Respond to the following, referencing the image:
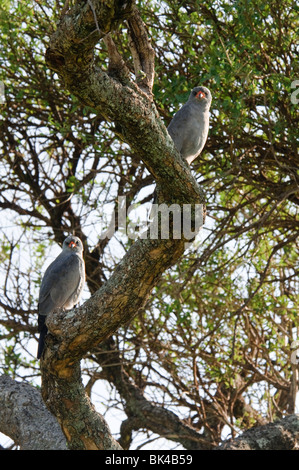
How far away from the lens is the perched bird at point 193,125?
4.62m

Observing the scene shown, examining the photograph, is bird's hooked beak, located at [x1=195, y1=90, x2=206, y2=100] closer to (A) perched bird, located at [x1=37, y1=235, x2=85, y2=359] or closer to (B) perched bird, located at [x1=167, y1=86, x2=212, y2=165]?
(B) perched bird, located at [x1=167, y1=86, x2=212, y2=165]

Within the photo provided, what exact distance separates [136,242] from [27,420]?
1.40 meters

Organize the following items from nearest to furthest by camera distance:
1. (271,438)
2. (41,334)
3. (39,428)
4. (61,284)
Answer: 1. (39,428)
2. (271,438)
3. (41,334)
4. (61,284)

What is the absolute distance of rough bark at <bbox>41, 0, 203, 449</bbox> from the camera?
2.64m

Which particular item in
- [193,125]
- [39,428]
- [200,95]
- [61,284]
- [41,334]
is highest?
[200,95]

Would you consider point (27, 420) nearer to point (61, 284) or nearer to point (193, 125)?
point (61, 284)

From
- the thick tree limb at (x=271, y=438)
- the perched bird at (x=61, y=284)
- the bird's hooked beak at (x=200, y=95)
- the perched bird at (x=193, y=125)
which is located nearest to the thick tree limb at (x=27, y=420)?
the perched bird at (x=61, y=284)

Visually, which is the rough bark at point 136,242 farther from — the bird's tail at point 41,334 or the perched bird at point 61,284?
the perched bird at point 61,284

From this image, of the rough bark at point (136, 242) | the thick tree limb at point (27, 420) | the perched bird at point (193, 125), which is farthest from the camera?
the perched bird at point (193, 125)

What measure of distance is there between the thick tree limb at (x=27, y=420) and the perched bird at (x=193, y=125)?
77.4 inches

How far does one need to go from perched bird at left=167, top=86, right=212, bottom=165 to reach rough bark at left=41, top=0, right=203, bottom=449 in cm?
135

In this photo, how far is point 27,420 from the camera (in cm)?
398

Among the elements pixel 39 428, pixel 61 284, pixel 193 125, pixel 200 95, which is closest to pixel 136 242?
pixel 39 428
